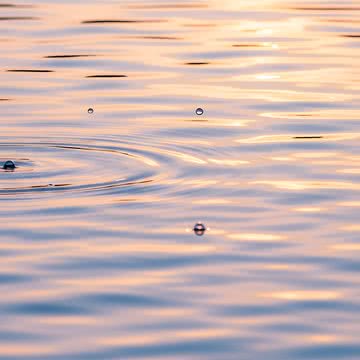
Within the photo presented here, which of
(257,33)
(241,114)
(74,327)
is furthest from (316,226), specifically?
(257,33)

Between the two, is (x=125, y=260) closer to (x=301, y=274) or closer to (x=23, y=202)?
(x=301, y=274)

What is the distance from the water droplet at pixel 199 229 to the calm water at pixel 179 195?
0.17ft

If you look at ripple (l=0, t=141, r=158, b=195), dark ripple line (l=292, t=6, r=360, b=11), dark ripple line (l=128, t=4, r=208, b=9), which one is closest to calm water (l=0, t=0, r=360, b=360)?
ripple (l=0, t=141, r=158, b=195)

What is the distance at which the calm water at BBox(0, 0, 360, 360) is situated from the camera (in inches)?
265

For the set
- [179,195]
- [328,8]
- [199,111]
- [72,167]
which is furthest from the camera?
[328,8]

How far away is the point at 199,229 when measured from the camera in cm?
870

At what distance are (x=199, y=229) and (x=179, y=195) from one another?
1041 millimetres

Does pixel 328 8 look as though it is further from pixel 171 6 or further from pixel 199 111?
pixel 199 111

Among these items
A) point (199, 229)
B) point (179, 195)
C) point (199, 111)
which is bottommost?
point (199, 229)

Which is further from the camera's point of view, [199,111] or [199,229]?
[199,111]

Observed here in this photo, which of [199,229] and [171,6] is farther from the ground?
[171,6]

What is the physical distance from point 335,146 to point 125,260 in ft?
13.1

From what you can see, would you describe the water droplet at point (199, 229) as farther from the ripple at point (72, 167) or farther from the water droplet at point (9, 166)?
the water droplet at point (9, 166)

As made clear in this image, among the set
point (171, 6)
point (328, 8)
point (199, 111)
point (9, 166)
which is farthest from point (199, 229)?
point (171, 6)
